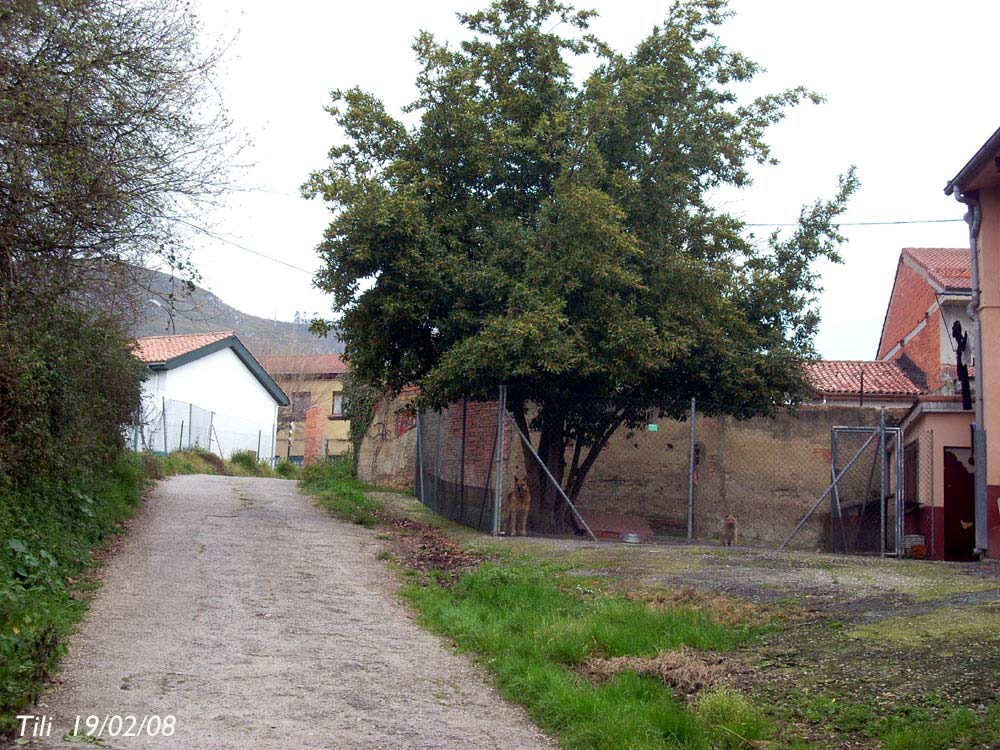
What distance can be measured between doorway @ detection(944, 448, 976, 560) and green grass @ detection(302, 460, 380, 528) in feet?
30.3

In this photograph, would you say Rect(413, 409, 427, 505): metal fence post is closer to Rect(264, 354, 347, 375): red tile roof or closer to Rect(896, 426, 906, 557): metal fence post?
Rect(896, 426, 906, 557): metal fence post

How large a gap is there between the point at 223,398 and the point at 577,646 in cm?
3214

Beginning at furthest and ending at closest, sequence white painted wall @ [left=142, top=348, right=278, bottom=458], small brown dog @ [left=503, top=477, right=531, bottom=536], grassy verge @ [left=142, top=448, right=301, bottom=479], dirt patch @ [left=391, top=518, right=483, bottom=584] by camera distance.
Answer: white painted wall @ [left=142, top=348, right=278, bottom=458]
grassy verge @ [left=142, top=448, right=301, bottom=479]
small brown dog @ [left=503, top=477, right=531, bottom=536]
dirt patch @ [left=391, top=518, right=483, bottom=584]

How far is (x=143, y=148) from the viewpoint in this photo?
33.2 feet

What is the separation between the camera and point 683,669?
674 cm

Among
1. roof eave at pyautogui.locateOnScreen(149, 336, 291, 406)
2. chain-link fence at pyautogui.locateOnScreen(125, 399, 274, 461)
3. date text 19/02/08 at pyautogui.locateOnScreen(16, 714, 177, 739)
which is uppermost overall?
roof eave at pyautogui.locateOnScreen(149, 336, 291, 406)

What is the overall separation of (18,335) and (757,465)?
1468cm

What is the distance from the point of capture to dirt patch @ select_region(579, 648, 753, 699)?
6508 mm

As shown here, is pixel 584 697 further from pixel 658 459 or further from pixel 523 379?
pixel 658 459

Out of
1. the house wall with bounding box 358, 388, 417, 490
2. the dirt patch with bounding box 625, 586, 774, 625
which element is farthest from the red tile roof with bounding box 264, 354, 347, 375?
the dirt patch with bounding box 625, 586, 774, 625

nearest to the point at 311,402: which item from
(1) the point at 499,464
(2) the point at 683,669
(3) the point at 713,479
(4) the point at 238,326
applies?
(4) the point at 238,326

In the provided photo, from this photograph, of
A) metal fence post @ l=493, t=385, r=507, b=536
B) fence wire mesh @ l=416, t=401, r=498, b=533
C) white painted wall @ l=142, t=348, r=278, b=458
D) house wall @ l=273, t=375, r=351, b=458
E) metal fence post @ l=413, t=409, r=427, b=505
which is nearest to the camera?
metal fence post @ l=493, t=385, r=507, b=536

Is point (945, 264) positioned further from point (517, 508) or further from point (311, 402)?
point (311, 402)

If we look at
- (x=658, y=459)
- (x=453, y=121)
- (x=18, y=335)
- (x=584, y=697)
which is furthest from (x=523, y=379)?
(x=584, y=697)
